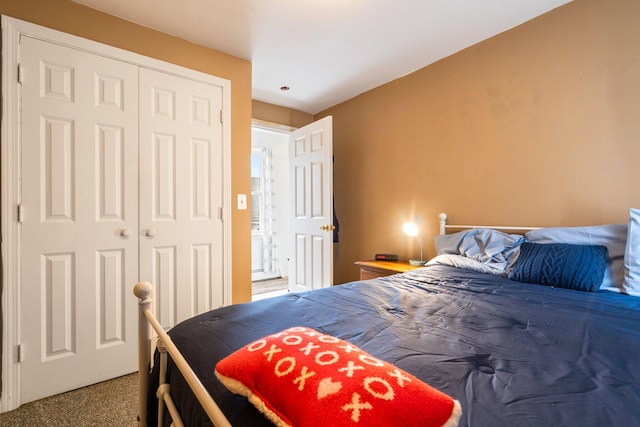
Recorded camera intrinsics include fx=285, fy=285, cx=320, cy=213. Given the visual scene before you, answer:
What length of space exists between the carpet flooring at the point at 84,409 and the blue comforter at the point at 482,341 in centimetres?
83

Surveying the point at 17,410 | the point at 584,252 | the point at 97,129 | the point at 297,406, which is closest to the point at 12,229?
the point at 97,129

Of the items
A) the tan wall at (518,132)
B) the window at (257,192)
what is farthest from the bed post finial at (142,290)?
the window at (257,192)

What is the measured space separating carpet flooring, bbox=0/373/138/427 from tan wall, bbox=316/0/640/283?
2.43m

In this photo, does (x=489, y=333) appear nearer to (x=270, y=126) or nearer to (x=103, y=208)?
(x=103, y=208)

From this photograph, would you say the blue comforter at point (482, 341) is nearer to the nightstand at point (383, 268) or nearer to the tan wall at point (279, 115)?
the nightstand at point (383, 268)

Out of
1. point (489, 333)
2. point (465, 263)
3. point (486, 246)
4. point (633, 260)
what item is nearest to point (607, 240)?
point (633, 260)

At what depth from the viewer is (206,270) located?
232 centimetres

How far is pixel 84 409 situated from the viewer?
63.2 inches

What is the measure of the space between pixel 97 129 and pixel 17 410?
170cm

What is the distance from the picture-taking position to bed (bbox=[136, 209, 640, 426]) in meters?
0.61

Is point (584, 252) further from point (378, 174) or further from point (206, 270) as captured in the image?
point (206, 270)

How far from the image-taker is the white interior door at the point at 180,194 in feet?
6.79

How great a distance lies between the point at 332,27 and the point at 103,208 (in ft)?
6.78

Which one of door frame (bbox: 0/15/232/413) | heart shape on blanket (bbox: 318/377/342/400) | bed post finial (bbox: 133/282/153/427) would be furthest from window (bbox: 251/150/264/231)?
heart shape on blanket (bbox: 318/377/342/400)
